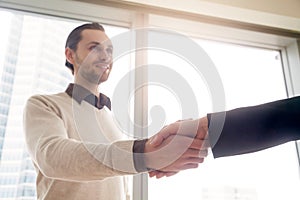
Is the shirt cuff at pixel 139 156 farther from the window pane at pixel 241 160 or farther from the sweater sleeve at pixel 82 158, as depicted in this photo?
the window pane at pixel 241 160

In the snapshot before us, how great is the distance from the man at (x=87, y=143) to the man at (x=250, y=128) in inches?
1.4

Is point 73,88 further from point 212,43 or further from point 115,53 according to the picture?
point 212,43

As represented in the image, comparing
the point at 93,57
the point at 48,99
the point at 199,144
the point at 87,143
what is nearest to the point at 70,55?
the point at 93,57

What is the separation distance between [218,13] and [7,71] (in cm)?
102

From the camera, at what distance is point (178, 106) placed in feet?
3.11

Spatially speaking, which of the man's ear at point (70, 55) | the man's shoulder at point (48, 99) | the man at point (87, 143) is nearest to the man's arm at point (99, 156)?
the man at point (87, 143)

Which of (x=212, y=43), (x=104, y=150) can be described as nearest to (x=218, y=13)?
(x=212, y=43)

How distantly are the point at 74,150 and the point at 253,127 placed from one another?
42cm

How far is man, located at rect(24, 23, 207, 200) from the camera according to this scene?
69cm

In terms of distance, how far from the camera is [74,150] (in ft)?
2.26

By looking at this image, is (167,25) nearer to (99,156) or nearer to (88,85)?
(88,85)

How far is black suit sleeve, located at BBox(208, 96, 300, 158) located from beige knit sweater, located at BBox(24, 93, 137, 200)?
0.21 m

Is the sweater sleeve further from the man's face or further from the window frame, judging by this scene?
the window frame

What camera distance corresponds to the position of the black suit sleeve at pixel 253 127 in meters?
0.73
